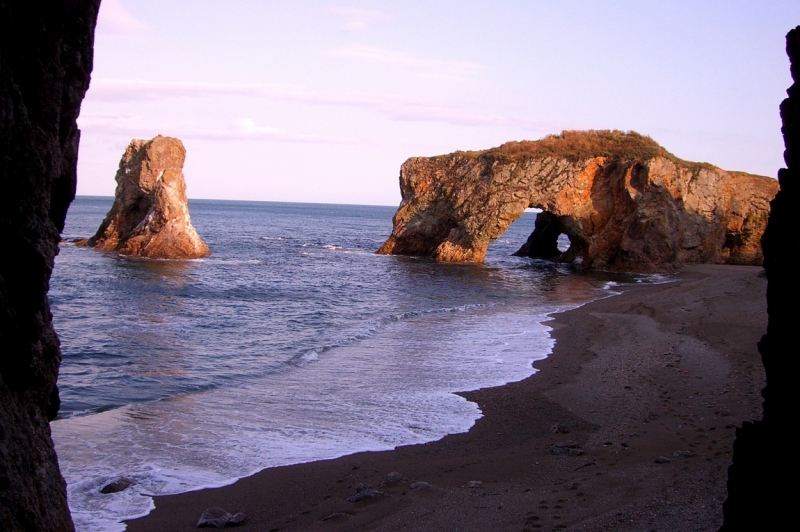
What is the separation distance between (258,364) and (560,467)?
8559 mm

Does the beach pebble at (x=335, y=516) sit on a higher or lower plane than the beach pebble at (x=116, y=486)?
higher

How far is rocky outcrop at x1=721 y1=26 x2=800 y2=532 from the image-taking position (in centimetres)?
446

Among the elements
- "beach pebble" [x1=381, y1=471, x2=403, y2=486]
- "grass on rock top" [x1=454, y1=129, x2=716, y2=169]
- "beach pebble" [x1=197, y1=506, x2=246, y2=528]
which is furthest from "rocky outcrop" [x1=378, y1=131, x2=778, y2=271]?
"beach pebble" [x1=197, y1=506, x2=246, y2=528]

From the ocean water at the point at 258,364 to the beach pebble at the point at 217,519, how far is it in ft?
2.66

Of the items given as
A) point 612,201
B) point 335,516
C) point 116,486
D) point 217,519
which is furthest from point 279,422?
point 612,201

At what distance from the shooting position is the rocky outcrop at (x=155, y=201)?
39438mm

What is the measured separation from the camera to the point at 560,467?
335 inches

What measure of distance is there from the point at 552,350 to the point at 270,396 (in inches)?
298

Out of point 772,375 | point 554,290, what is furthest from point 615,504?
point 554,290

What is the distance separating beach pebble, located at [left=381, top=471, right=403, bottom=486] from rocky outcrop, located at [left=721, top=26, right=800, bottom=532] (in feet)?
13.3

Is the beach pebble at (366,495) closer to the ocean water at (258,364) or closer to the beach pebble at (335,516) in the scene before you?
the beach pebble at (335,516)

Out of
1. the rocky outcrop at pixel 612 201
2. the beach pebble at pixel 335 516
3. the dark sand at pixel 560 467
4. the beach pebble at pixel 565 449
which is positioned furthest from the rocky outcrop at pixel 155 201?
the beach pebble at pixel 335 516

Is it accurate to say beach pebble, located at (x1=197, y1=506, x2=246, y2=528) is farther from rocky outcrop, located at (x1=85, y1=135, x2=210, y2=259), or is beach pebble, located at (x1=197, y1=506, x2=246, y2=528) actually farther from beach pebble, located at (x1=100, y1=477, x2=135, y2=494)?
rocky outcrop, located at (x1=85, y1=135, x2=210, y2=259)

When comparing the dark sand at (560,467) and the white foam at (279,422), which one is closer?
the dark sand at (560,467)
